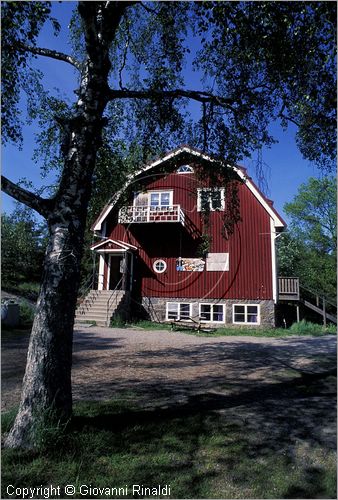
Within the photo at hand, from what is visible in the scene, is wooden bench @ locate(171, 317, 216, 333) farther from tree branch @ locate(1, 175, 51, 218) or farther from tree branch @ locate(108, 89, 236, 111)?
tree branch @ locate(1, 175, 51, 218)

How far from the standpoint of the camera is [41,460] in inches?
152

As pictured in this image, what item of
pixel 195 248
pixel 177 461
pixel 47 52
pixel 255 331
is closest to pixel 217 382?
pixel 177 461

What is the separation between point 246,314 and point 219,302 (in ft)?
5.12

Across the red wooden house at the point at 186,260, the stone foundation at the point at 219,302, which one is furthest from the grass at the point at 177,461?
the stone foundation at the point at 219,302

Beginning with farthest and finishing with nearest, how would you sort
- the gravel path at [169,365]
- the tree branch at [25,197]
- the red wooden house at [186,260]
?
the red wooden house at [186,260], the gravel path at [169,365], the tree branch at [25,197]

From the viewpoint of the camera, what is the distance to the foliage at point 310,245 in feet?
118

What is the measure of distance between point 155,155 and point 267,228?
43.2 feet

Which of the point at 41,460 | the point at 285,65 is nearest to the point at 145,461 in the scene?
the point at 41,460

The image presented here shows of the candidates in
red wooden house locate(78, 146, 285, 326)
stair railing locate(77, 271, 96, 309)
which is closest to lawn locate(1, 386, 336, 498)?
red wooden house locate(78, 146, 285, 326)

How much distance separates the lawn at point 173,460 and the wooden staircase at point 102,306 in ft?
44.7

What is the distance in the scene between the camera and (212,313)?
20297mm

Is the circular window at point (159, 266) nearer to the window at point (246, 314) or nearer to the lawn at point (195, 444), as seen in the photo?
the window at point (246, 314)

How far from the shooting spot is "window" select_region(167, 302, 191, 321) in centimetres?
2070

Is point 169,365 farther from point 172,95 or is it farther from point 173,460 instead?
point 172,95
